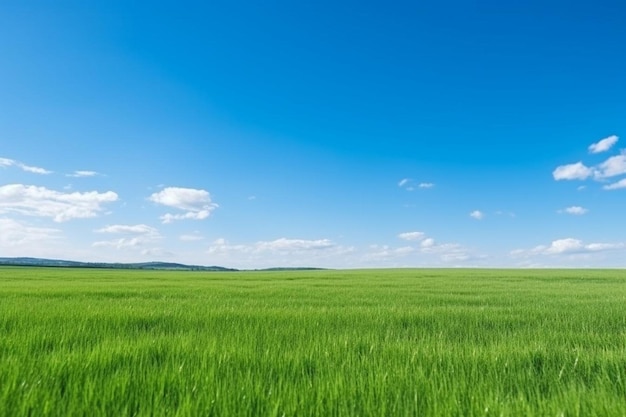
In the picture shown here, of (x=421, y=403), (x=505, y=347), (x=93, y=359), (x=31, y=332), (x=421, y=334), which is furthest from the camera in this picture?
(x=421, y=334)

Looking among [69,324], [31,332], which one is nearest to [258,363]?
[31,332]

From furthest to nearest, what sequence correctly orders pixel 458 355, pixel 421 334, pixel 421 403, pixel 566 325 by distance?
pixel 566 325
pixel 421 334
pixel 458 355
pixel 421 403

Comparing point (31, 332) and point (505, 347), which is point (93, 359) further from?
point (505, 347)

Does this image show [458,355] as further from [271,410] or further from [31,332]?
[31,332]

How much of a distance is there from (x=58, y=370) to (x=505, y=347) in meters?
4.03

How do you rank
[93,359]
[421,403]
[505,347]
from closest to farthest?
[421,403]
[93,359]
[505,347]

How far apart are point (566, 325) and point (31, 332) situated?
7270mm

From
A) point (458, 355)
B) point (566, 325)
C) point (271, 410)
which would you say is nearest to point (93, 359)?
point (271, 410)

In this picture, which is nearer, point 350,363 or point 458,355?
point 350,363

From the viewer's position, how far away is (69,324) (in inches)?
211

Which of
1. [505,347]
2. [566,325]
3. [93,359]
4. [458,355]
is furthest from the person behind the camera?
[566,325]

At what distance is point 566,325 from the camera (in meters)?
5.80

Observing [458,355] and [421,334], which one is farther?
[421,334]

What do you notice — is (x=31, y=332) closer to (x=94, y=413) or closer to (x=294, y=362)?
(x=94, y=413)
